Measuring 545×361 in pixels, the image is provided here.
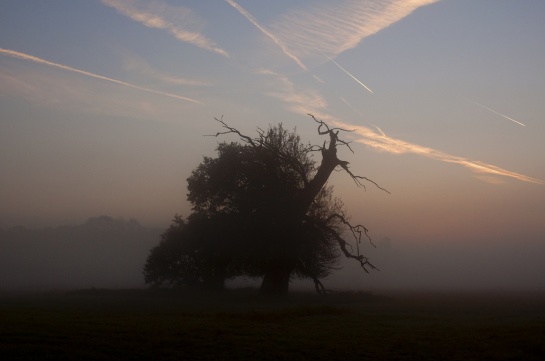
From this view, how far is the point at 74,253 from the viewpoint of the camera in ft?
567

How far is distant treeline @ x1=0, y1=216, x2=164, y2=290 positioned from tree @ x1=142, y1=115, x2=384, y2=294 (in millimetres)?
86224

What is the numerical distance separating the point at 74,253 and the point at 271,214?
136 m

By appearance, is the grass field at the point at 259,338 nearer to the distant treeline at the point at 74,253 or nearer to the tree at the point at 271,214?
the tree at the point at 271,214

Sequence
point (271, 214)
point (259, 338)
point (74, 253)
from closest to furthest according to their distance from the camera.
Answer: point (259, 338)
point (271, 214)
point (74, 253)

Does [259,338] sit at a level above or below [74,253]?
below

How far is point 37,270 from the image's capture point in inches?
5881

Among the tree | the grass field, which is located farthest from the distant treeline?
the grass field

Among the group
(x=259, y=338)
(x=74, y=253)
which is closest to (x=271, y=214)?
(x=259, y=338)

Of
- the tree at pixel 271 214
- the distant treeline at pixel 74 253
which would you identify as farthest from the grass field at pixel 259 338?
the distant treeline at pixel 74 253

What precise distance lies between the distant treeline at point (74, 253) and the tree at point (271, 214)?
86.2 m

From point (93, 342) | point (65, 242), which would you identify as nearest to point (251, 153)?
point (93, 342)

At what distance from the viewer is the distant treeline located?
143 metres

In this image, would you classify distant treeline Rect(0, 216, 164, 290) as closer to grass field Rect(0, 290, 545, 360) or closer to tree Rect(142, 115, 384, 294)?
tree Rect(142, 115, 384, 294)

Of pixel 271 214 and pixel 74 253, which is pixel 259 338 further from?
pixel 74 253
